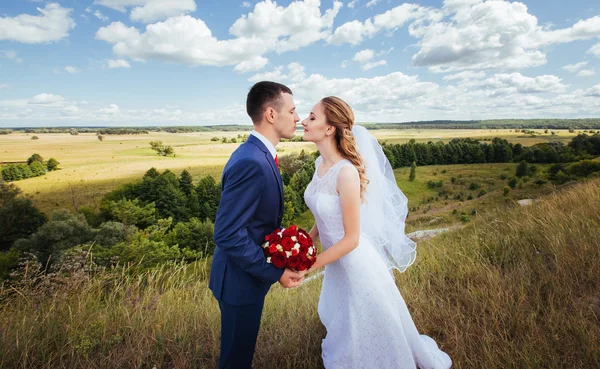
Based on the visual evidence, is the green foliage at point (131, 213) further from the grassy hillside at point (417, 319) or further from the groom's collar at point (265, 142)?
the groom's collar at point (265, 142)

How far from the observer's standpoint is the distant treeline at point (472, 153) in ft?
276

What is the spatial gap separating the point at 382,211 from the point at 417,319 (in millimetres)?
1307

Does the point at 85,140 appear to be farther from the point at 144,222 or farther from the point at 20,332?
the point at 20,332

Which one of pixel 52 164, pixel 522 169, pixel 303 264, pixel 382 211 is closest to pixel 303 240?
pixel 303 264

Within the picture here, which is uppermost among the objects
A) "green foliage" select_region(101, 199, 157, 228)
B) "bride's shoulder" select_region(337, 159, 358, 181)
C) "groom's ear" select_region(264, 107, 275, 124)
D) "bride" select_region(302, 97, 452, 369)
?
"groom's ear" select_region(264, 107, 275, 124)

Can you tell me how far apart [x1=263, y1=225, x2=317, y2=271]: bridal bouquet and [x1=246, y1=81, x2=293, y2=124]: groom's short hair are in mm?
952

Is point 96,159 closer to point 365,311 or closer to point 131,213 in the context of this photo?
point 131,213

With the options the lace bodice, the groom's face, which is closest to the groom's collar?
the groom's face

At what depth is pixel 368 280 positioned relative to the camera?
260 cm

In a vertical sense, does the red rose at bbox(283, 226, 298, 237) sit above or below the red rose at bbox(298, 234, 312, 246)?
above

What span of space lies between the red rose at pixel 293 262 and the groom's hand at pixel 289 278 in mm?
101

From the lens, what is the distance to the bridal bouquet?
2.08m

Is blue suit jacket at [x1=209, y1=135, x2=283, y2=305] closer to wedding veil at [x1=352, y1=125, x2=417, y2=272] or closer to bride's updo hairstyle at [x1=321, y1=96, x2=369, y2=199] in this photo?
bride's updo hairstyle at [x1=321, y1=96, x2=369, y2=199]

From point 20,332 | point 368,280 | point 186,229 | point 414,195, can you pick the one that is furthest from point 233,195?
point 414,195
